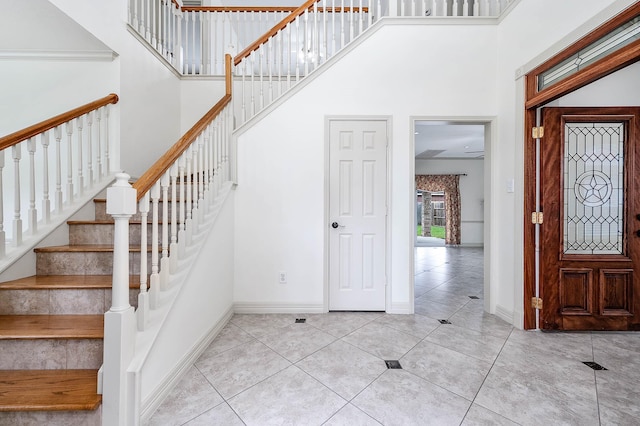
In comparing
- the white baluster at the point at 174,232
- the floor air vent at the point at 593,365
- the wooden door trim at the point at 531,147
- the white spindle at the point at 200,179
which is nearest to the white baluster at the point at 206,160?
the white spindle at the point at 200,179

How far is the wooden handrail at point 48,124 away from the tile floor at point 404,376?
6.33 ft

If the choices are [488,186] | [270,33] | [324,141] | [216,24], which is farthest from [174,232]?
[216,24]

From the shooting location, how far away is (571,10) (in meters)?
1.96

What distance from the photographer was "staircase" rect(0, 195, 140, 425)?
1183 mm

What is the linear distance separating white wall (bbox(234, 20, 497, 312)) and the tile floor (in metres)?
0.52

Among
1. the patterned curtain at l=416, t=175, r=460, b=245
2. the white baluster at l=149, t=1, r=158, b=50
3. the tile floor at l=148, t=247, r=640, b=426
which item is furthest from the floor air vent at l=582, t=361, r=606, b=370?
the patterned curtain at l=416, t=175, r=460, b=245

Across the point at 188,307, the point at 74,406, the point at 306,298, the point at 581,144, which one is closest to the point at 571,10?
the point at 581,144

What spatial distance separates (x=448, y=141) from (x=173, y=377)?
21.1 ft

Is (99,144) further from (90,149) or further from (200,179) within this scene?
(200,179)

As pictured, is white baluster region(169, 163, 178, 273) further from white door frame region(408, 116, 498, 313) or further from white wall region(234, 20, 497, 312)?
white door frame region(408, 116, 498, 313)

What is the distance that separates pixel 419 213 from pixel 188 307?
9701mm

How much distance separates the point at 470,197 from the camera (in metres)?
7.89

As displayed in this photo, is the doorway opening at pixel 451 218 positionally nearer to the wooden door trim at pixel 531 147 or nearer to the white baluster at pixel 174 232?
the wooden door trim at pixel 531 147

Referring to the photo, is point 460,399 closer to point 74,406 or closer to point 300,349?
point 300,349
